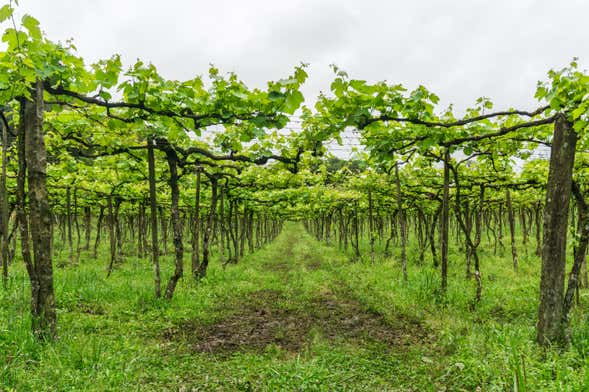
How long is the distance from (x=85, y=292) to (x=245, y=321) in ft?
14.0

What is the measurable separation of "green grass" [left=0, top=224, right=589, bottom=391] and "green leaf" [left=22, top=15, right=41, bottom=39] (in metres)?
4.20

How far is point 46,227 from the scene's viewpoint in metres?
5.95

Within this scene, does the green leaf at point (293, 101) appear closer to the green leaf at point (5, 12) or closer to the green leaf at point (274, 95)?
the green leaf at point (274, 95)

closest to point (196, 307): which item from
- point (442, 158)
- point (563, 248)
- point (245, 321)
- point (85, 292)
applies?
point (245, 321)

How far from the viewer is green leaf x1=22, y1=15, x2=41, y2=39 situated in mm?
4223

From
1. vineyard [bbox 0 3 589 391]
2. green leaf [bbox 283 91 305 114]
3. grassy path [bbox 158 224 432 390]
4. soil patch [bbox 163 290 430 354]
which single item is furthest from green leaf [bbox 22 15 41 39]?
soil patch [bbox 163 290 430 354]

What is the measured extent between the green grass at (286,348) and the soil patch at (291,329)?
2.8 inches

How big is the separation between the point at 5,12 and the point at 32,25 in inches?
21.2

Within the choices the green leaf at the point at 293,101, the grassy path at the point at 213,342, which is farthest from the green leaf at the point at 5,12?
the grassy path at the point at 213,342

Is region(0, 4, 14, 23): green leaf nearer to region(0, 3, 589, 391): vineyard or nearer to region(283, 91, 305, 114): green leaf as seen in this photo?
region(0, 3, 589, 391): vineyard

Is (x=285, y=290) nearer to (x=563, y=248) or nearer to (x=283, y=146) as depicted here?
(x=283, y=146)

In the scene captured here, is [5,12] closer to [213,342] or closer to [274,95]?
[274,95]

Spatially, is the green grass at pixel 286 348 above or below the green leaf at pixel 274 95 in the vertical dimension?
below

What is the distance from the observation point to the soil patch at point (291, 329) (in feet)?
24.3
